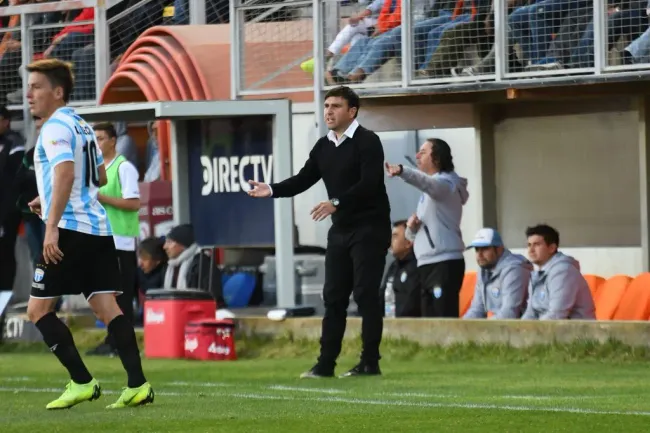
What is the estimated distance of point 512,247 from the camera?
1756 cm

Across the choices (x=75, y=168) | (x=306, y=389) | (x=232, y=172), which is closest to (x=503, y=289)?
(x=306, y=389)

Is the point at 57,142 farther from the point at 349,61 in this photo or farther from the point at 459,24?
the point at 349,61

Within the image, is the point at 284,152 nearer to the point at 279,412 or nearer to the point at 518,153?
the point at 518,153

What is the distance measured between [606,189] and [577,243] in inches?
23.9

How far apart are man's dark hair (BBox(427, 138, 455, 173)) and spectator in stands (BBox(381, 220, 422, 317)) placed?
2.79ft

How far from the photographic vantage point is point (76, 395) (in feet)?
31.6

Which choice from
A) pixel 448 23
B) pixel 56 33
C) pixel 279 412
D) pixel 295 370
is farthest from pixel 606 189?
pixel 279 412

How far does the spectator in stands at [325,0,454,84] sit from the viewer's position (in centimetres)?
1540

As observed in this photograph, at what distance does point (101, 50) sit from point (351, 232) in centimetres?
827

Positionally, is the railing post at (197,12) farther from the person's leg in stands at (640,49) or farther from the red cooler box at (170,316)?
the person's leg in stands at (640,49)

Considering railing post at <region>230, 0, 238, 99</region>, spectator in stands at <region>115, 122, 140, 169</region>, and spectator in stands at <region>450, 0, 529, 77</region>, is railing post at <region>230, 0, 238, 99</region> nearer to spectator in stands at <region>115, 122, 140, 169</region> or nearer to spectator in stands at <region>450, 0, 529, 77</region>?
spectator in stands at <region>450, 0, 529, 77</region>

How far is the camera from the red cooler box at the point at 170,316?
1497 cm

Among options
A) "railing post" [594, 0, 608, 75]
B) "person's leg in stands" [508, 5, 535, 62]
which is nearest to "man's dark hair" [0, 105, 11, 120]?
"person's leg in stands" [508, 5, 535, 62]

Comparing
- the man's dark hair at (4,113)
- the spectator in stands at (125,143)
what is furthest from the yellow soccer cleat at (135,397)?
the spectator in stands at (125,143)
